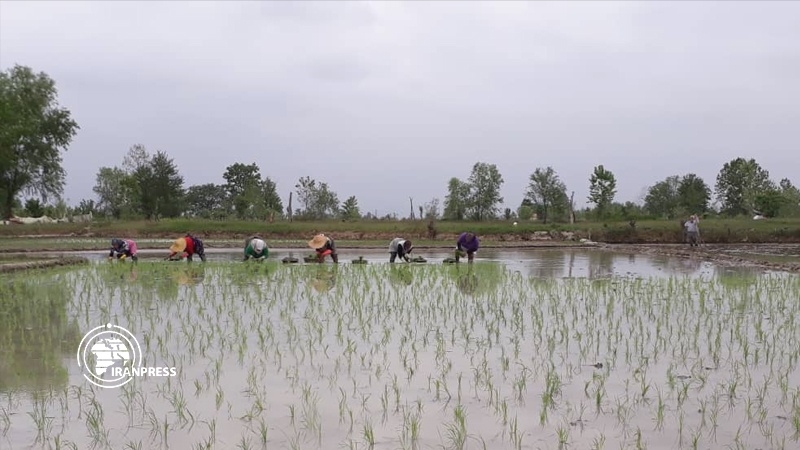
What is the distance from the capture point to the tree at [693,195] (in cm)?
4116

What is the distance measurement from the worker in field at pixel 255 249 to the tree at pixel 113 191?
28.6 meters

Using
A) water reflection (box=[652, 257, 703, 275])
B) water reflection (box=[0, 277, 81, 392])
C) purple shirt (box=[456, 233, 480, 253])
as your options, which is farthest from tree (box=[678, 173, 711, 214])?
water reflection (box=[0, 277, 81, 392])

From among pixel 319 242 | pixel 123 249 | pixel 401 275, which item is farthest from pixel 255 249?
pixel 401 275

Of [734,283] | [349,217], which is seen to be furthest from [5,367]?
[349,217]

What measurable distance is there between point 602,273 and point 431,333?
298 inches

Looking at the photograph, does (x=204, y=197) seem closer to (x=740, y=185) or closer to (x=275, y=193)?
(x=275, y=193)

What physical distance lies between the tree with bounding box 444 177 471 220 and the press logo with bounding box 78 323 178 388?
35936 mm

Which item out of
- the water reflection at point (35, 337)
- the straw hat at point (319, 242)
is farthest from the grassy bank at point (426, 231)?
the water reflection at point (35, 337)

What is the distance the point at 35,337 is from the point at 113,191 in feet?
143

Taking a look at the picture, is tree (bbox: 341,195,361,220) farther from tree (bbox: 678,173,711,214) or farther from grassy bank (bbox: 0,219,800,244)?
tree (bbox: 678,173,711,214)

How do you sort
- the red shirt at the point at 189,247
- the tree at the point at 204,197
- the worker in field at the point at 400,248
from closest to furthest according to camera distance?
the red shirt at the point at 189,247 → the worker in field at the point at 400,248 → the tree at the point at 204,197

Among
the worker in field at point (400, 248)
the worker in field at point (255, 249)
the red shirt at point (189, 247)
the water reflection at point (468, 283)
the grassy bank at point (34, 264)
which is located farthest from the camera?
the worker in field at point (400, 248)

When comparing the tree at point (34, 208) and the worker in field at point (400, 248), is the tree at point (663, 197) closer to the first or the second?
the worker in field at point (400, 248)

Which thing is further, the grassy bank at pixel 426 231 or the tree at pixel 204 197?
the tree at pixel 204 197
